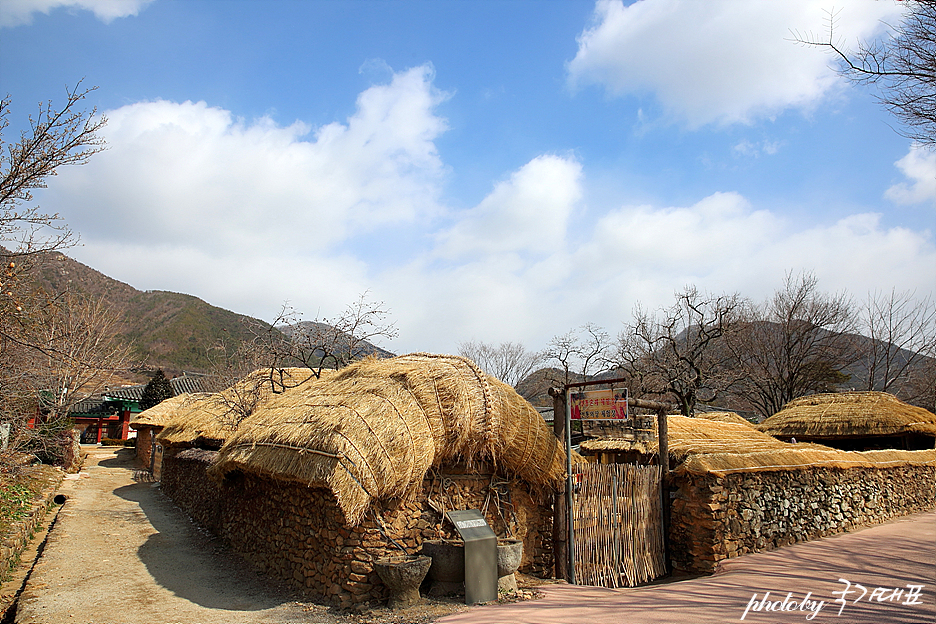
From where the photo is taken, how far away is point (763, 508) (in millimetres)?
10586

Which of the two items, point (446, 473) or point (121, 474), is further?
point (121, 474)

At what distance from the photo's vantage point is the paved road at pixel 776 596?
634 centimetres

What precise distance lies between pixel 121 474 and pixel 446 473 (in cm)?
1954

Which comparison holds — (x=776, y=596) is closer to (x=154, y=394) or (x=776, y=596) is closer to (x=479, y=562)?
(x=479, y=562)

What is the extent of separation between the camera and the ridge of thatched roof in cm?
989

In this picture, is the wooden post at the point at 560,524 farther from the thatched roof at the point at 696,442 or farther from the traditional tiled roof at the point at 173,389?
the traditional tiled roof at the point at 173,389

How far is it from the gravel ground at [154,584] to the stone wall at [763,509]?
10.3 feet

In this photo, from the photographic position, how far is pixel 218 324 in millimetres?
78938

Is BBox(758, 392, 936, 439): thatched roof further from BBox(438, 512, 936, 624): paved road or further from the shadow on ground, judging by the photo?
the shadow on ground

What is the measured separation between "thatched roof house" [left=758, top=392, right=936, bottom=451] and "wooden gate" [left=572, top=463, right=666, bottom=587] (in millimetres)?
13936

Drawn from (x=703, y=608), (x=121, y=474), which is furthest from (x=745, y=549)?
(x=121, y=474)

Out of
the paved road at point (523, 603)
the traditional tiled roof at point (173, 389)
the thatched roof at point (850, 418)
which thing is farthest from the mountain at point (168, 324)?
the thatched roof at point (850, 418)

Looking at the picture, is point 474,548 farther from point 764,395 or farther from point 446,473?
point 764,395

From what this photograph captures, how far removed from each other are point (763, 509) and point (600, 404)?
4.43 metres
